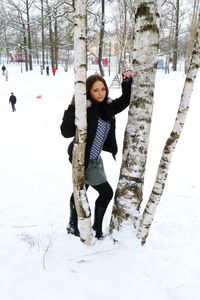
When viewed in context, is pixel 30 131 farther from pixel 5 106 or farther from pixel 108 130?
pixel 108 130

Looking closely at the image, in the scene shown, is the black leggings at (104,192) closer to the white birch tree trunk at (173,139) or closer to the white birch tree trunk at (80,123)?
the white birch tree trunk at (80,123)

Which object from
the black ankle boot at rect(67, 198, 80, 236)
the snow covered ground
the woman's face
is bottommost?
the snow covered ground

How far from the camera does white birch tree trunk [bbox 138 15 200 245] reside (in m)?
3.51

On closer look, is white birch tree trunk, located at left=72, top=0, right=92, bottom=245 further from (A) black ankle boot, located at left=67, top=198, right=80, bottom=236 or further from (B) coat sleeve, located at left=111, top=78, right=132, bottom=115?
(B) coat sleeve, located at left=111, top=78, right=132, bottom=115

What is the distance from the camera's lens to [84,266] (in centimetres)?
378

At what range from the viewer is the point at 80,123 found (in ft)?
11.9

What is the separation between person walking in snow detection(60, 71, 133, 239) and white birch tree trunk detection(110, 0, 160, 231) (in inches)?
7.0

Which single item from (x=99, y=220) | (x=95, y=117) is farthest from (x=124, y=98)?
(x=99, y=220)

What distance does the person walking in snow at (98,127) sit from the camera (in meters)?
3.80

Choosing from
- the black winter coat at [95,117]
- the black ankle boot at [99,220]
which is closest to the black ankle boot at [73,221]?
the black ankle boot at [99,220]

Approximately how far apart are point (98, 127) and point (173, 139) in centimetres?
79

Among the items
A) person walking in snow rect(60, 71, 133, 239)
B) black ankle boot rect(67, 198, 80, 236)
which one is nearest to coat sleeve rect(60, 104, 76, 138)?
person walking in snow rect(60, 71, 133, 239)

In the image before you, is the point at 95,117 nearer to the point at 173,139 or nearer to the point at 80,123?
the point at 80,123

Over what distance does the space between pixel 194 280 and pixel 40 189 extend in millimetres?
3831
